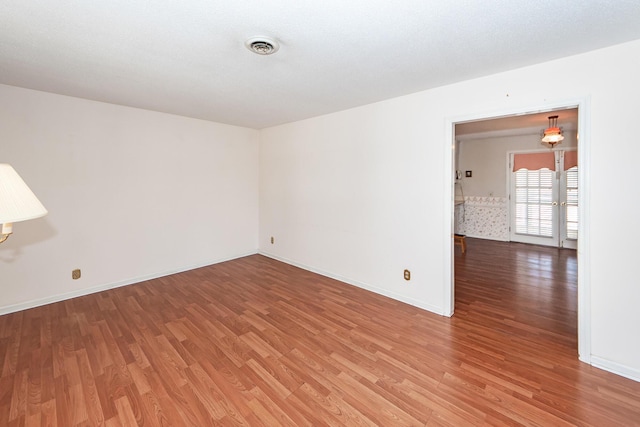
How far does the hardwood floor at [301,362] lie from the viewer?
5.53ft

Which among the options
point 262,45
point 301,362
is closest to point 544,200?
point 301,362

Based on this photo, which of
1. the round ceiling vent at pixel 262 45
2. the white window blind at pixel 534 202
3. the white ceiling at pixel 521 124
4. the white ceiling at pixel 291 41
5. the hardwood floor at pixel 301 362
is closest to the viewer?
the white ceiling at pixel 291 41

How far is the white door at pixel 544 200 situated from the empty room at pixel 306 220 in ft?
4.58

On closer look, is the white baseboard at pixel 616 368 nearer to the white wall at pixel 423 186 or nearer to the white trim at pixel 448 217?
the white wall at pixel 423 186

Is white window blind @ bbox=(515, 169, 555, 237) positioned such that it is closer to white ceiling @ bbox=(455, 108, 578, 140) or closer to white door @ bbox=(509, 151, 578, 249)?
white door @ bbox=(509, 151, 578, 249)

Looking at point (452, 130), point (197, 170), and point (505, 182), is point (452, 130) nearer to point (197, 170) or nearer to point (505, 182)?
point (197, 170)

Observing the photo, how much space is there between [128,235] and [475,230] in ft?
23.5

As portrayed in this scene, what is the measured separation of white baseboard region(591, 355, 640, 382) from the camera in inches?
76.7

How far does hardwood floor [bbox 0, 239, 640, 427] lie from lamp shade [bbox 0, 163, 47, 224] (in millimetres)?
1350

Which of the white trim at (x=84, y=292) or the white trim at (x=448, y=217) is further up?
the white trim at (x=448, y=217)

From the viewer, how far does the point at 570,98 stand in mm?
2146

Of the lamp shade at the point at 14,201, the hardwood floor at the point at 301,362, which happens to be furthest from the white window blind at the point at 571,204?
the lamp shade at the point at 14,201

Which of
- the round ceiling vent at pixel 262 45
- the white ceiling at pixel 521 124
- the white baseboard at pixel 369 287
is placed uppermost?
the white ceiling at pixel 521 124

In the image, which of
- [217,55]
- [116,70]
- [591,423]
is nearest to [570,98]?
[591,423]
